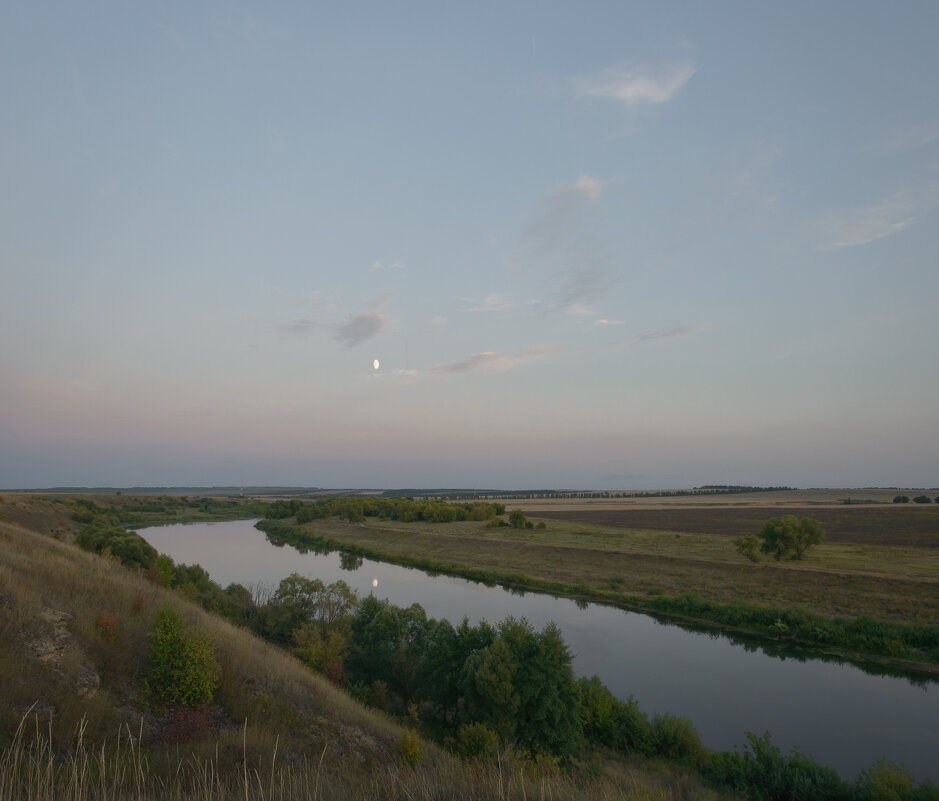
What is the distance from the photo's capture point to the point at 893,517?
65.7 meters

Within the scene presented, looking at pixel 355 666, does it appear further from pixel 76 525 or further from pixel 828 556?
pixel 76 525

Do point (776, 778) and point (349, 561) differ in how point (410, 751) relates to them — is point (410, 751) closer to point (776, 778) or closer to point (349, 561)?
point (776, 778)

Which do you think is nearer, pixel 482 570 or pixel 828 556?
pixel 828 556

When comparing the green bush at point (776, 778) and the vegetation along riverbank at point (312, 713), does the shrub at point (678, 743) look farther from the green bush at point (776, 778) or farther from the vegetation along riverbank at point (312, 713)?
the green bush at point (776, 778)

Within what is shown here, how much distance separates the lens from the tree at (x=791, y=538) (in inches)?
1430

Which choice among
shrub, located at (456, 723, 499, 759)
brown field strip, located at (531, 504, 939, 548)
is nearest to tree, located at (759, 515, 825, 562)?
brown field strip, located at (531, 504, 939, 548)

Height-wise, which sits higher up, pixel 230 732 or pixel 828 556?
pixel 230 732

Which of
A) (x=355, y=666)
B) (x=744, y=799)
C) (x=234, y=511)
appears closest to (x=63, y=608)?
(x=355, y=666)

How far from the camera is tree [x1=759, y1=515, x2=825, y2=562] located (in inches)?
1430

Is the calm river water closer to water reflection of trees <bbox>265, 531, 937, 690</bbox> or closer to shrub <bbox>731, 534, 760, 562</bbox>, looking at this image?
water reflection of trees <bbox>265, 531, 937, 690</bbox>

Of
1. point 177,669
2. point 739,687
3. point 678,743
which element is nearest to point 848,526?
point 739,687

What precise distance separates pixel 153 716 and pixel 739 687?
69.4ft

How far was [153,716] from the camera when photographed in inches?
346

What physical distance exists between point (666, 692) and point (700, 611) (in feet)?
36.1
